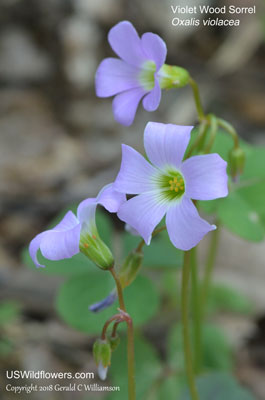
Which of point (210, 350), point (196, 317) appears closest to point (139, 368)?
point (210, 350)

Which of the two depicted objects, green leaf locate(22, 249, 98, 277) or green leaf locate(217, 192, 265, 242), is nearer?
green leaf locate(217, 192, 265, 242)

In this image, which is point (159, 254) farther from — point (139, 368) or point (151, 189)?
point (151, 189)

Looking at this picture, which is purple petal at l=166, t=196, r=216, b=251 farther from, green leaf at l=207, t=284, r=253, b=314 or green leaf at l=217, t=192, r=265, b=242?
green leaf at l=207, t=284, r=253, b=314

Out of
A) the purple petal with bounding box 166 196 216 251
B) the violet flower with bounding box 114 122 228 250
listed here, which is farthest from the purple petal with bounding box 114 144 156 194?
the purple petal with bounding box 166 196 216 251

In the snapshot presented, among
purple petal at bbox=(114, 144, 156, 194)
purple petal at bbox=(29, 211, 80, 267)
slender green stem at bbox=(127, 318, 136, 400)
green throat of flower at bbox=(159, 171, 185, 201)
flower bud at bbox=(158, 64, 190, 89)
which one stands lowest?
slender green stem at bbox=(127, 318, 136, 400)

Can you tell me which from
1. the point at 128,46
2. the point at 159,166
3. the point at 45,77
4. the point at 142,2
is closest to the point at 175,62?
the point at 142,2

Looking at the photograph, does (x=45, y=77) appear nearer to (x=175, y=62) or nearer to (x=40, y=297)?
(x=175, y=62)

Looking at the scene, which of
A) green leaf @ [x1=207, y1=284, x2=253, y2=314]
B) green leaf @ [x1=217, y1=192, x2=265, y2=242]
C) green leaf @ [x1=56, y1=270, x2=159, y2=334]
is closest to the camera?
green leaf @ [x1=217, y1=192, x2=265, y2=242]
